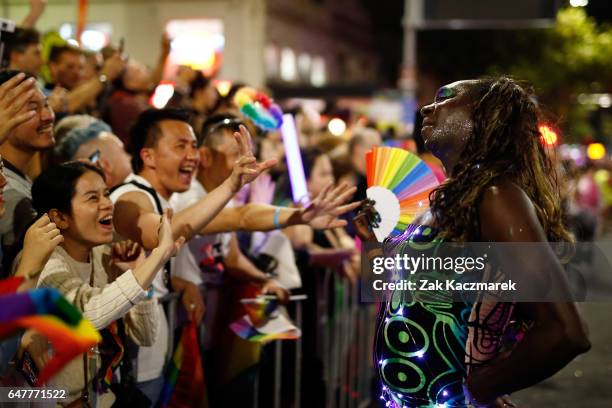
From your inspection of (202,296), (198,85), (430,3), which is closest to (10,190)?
(202,296)

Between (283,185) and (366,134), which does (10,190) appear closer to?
(283,185)

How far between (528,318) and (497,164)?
46cm

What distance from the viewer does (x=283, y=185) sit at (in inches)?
251

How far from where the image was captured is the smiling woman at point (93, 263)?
3.29 m

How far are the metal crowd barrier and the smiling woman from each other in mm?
1433

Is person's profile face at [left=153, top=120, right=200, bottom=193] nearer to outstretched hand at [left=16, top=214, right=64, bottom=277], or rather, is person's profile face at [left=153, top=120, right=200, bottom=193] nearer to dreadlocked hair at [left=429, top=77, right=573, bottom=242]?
outstretched hand at [left=16, top=214, right=64, bottom=277]

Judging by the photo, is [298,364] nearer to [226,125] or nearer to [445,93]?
[226,125]

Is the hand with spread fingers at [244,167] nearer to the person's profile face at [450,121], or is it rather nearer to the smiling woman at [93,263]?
the smiling woman at [93,263]

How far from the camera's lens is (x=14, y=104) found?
11.3 ft

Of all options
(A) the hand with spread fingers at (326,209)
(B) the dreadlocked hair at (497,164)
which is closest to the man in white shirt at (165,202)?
(A) the hand with spread fingers at (326,209)

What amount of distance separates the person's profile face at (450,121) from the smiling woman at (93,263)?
116 cm

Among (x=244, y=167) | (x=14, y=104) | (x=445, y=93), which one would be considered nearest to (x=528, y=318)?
(x=445, y=93)

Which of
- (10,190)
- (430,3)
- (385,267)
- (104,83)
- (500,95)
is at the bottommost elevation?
(385,267)

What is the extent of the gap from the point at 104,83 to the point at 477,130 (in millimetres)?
3877
